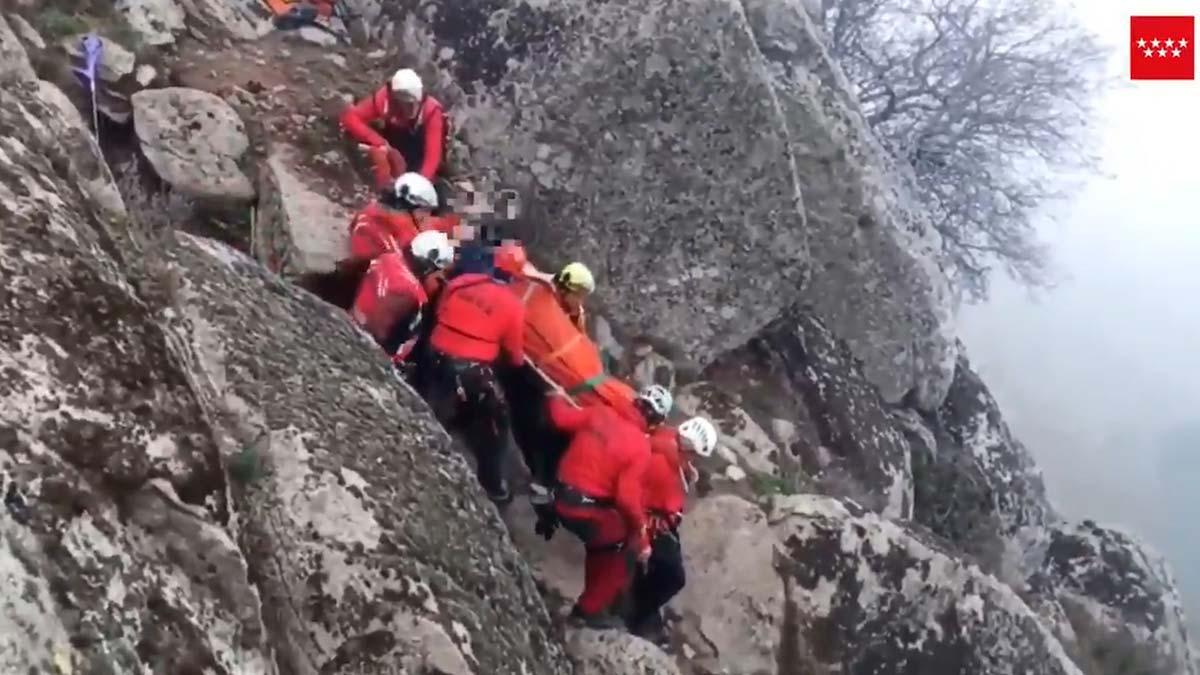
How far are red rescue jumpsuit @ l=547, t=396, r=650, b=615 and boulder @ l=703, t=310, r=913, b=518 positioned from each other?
311 cm

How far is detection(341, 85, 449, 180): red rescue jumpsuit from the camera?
8.49 metres

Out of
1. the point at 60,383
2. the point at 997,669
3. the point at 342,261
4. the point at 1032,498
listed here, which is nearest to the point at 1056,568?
the point at 1032,498

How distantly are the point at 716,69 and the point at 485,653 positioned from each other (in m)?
5.70

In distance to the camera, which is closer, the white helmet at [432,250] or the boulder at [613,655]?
the boulder at [613,655]

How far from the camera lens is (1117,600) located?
12570 millimetres

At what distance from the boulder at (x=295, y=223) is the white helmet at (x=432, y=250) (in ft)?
2.48

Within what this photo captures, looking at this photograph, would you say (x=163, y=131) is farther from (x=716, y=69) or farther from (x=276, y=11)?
(x=716, y=69)

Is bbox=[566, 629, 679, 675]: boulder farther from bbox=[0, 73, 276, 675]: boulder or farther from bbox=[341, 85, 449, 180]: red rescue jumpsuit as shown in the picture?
bbox=[341, 85, 449, 180]: red rescue jumpsuit

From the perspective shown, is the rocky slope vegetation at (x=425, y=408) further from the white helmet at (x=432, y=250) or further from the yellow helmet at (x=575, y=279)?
the yellow helmet at (x=575, y=279)

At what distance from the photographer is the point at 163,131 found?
7887mm

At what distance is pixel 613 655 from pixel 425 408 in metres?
1.86

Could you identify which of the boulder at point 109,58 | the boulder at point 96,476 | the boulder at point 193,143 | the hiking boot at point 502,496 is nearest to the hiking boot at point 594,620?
the hiking boot at point 502,496

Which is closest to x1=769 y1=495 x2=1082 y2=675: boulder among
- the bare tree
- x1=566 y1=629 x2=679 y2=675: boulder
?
x1=566 y1=629 x2=679 y2=675: boulder

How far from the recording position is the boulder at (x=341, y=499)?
449cm
